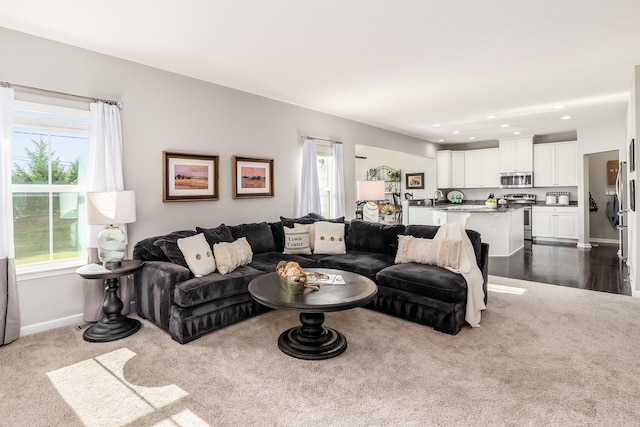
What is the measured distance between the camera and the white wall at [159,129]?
3127 millimetres

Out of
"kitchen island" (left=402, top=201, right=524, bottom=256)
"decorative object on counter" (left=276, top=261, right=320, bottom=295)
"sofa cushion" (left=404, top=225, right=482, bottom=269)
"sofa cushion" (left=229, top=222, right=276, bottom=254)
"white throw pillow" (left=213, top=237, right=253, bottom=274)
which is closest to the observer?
"decorative object on counter" (left=276, top=261, right=320, bottom=295)

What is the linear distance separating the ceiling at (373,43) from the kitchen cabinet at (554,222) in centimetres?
321

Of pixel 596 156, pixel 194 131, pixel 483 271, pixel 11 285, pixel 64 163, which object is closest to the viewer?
pixel 11 285

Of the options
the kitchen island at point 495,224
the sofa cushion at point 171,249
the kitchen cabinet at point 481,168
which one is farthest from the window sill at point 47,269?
the kitchen cabinet at point 481,168

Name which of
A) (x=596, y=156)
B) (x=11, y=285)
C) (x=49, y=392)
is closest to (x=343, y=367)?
(x=49, y=392)

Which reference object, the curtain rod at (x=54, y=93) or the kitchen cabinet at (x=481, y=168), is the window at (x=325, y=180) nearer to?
the curtain rod at (x=54, y=93)

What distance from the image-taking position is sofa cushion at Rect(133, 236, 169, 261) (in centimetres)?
346

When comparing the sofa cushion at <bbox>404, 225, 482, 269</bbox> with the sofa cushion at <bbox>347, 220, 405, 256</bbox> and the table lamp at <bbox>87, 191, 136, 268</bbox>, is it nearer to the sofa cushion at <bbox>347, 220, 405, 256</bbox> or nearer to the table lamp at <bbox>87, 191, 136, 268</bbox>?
the sofa cushion at <bbox>347, 220, 405, 256</bbox>

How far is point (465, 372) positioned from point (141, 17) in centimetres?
360

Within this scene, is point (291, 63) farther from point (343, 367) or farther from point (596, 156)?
point (596, 156)

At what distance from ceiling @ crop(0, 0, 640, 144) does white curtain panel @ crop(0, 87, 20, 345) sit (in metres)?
0.76

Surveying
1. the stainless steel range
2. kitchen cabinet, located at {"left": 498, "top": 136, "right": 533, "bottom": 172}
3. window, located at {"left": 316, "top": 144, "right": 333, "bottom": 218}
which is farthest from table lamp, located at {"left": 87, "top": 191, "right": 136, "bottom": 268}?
kitchen cabinet, located at {"left": 498, "top": 136, "right": 533, "bottom": 172}

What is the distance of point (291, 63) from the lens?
12.3ft

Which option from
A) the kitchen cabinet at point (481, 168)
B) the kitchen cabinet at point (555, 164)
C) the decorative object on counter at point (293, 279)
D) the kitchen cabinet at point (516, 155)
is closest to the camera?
the decorative object on counter at point (293, 279)
